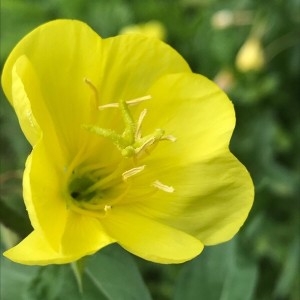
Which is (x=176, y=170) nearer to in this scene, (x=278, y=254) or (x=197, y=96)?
(x=197, y=96)

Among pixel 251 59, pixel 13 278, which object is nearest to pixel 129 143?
pixel 13 278

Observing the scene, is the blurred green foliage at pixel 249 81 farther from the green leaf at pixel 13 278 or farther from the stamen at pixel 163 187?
the stamen at pixel 163 187

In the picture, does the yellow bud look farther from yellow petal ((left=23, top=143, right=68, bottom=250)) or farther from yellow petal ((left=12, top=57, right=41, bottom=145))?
yellow petal ((left=12, top=57, right=41, bottom=145))

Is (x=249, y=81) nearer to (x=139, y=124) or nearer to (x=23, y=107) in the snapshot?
(x=139, y=124)

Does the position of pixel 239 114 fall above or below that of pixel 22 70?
below

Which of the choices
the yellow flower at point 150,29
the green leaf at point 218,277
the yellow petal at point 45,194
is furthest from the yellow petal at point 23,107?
the yellow flower at point 150,29

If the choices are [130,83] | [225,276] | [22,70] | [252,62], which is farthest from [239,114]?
[22,70]

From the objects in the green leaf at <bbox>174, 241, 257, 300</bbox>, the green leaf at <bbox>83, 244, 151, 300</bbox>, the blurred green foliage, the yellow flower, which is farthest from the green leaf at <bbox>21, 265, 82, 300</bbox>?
the yellow flower
